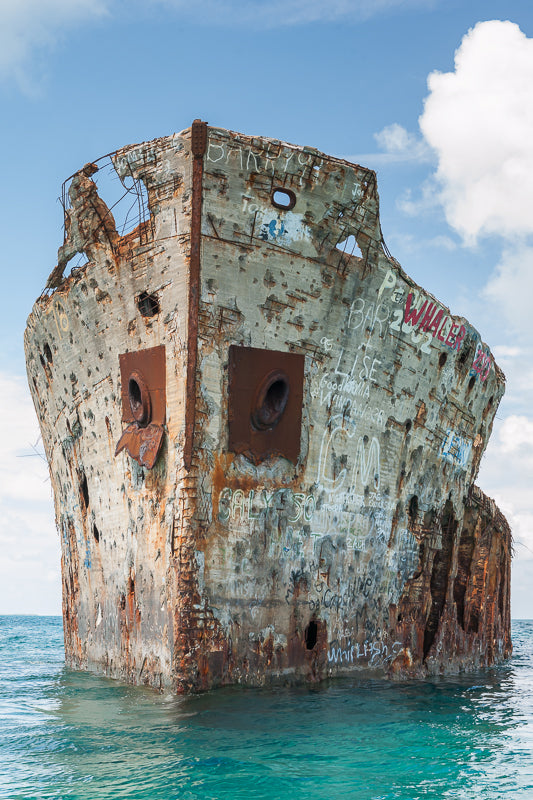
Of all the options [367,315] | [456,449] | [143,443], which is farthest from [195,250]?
[456,449]

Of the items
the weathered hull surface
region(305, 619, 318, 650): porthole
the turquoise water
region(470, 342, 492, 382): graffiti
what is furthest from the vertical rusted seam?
region(470, 342, 492, 382): graffiti

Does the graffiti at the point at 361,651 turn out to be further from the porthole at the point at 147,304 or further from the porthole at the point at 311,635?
the porthole at the point at 147,304

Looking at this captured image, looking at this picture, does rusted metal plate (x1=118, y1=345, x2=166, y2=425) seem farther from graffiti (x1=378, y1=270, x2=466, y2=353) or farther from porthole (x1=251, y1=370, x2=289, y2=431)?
graffiti (x1=378, y1=270, x2=466, y2=353)

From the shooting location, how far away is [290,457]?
9328mm

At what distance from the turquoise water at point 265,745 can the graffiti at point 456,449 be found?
357 centimetres

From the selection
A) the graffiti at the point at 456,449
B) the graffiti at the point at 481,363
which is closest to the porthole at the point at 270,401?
the graffiti at the point at 456,449

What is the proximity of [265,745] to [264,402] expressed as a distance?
365cm

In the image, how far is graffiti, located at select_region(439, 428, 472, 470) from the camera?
12306mm

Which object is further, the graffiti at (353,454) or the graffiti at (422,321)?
the graffiti at (422,321)

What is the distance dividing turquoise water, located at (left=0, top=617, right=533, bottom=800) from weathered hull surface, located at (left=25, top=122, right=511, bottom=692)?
0.49 metres

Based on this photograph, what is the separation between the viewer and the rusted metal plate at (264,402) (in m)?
9.04

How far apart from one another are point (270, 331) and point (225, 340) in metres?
0.57

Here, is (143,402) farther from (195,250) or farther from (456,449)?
(456,449)

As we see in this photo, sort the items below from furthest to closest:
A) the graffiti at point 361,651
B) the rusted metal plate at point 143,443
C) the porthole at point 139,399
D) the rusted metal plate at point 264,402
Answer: the graffiti at point 361,651, the porthole at point 139,399, the rusted metal plate at point 143,443, the rusted metal plate at point 264,402
